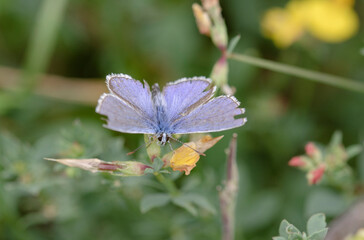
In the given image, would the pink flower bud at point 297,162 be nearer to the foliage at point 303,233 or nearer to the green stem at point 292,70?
the green stem at point 292,70

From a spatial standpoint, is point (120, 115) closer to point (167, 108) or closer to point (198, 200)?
point (167, 108)

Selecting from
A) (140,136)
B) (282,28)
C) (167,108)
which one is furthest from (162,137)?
(282,28)

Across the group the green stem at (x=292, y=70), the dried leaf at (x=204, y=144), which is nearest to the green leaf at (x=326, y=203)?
the green stem at (x=292, y=70)

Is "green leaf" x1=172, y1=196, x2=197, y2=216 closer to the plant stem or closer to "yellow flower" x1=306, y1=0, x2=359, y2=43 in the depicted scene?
the plant stem

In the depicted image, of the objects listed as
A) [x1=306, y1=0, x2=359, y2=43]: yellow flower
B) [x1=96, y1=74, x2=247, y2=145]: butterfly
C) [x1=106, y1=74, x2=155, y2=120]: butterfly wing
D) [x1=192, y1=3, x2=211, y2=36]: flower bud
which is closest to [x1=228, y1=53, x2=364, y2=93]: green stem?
[x1=192, y1=3, x2=211, y2=36]: flower bud

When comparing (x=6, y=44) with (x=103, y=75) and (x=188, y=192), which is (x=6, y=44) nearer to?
(x=103, y=75)
